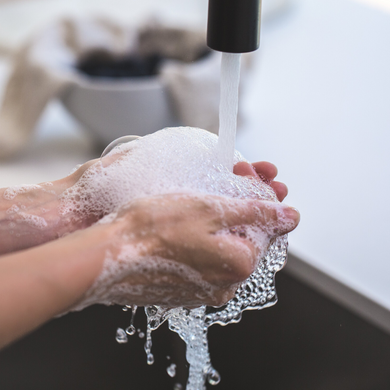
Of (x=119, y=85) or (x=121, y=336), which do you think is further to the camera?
(x=119, y=85)

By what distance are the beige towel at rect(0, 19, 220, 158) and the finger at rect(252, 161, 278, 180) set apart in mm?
262

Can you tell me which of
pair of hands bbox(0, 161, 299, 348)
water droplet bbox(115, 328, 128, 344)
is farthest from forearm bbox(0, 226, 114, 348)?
water droplet bbox(115, 328, 128, 344)

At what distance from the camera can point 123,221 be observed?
0.35 metres

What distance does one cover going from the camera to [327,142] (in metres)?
0.72

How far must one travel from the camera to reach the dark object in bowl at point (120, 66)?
802 mm

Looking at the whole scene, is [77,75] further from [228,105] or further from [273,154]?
[228,105]

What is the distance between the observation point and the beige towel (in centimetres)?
70

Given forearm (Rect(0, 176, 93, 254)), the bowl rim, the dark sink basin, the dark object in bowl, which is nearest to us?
forearm (Rect(0, 176, 93, 254))

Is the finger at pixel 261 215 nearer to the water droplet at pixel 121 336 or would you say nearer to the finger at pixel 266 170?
the finger at pixel 266 170

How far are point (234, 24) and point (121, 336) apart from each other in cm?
40

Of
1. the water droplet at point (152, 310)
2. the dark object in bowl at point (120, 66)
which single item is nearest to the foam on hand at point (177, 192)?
the water droplet at point (152, 310)

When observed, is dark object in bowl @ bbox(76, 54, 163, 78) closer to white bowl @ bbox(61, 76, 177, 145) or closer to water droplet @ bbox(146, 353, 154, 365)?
white bowl @ bbox(61, 76, 177, 145)

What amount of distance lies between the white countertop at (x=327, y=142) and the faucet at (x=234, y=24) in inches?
12.9

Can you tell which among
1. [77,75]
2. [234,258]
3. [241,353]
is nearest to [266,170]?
[234,258]
